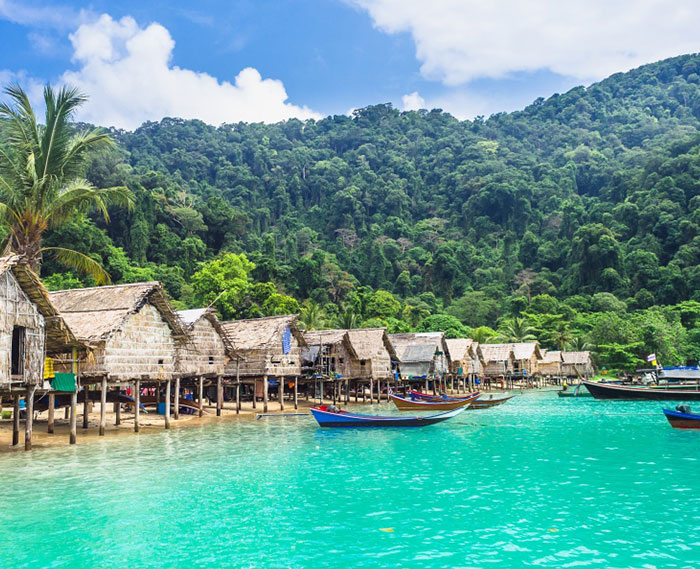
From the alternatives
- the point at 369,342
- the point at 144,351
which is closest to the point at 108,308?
the point at 144,351

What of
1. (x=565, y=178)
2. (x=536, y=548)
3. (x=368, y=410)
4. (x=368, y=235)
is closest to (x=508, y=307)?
(x=368, y=235)

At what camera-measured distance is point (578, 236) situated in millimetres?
90562

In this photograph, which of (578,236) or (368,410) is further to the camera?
(578,236)

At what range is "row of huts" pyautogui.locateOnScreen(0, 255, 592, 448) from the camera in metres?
17.7

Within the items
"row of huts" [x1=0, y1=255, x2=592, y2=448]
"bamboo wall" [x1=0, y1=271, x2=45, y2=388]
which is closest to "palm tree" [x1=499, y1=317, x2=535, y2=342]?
"row of huts" [x1=0, y1=255, x2=592, y2=448]

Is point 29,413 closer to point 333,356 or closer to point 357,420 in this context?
point 357,420

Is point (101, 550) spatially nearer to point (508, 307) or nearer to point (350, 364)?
point (350, 364)

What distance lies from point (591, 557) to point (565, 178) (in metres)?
121

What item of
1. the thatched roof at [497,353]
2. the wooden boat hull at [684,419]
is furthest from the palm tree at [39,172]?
the thatched roof at [497,353]

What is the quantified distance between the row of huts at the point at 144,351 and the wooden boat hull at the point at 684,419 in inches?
752

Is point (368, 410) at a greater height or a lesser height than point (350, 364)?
lesser

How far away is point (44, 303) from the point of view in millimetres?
18188

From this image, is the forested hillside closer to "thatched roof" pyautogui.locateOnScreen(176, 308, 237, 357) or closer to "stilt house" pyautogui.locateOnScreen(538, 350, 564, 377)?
"stilt house" pyautogui.locateOnScreen(538, 350, 564, 377)

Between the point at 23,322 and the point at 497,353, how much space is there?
182 feet
